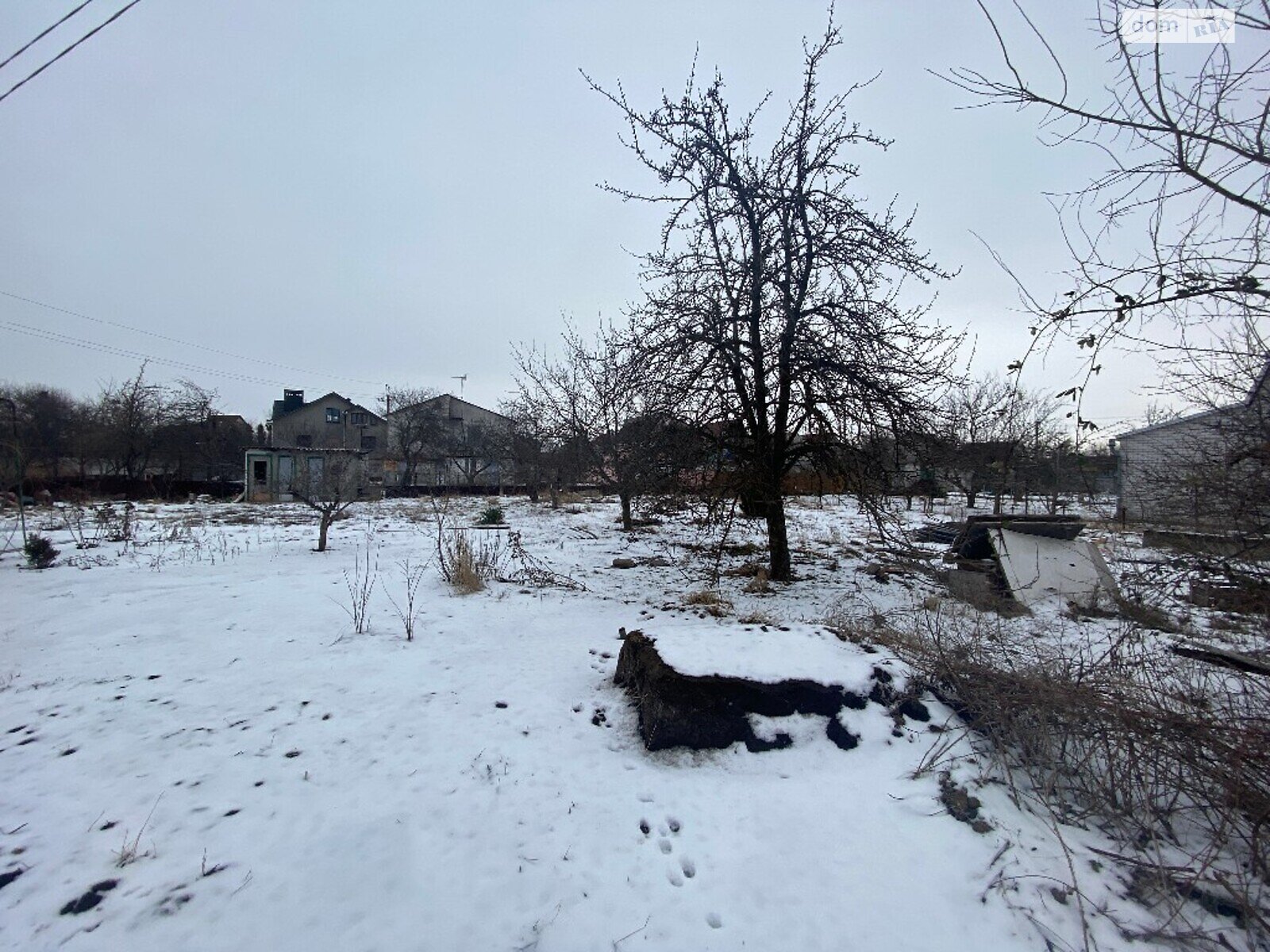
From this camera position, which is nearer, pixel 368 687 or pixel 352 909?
pixel 352 909

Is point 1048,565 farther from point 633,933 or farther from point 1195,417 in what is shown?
point 633,933

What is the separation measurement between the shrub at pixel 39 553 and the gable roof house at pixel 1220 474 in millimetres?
12545

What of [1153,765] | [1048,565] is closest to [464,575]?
[1153,765]

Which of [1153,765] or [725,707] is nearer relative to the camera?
[1153,765]

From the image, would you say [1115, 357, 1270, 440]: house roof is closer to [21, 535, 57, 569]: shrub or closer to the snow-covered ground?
the snow-covered ground

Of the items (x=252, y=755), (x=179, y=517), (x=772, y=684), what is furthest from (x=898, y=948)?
(x=179, y=517)

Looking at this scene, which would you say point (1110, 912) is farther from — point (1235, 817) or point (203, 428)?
point (203, 428)

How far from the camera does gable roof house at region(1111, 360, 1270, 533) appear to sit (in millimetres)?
2414

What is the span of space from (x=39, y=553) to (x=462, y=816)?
379 inches

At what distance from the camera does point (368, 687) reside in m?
3.87

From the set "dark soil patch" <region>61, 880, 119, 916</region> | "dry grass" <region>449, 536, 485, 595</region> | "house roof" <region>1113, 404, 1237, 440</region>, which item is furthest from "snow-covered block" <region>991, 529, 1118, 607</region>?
"dark soil patch" <region>61, 880, 119, 916</region>

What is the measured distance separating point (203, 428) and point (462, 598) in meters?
43.4

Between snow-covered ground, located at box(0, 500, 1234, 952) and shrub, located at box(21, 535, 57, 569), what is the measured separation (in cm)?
412

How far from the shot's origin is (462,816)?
2.51 m
